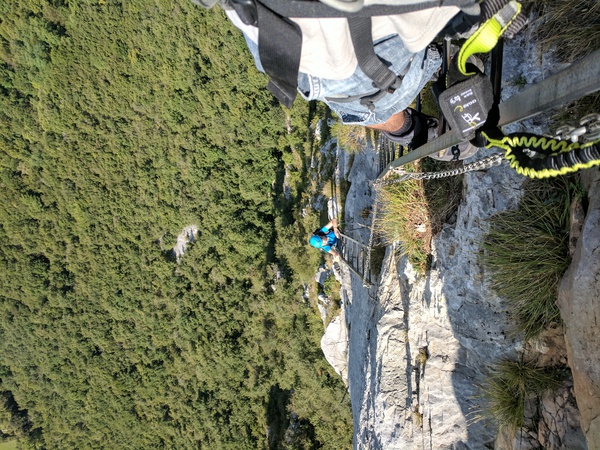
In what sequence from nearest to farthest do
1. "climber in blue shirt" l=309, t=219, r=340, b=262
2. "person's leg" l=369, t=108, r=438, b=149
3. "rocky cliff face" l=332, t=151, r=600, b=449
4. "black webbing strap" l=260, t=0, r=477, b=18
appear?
"black webbing strap" l=260, t=0, r=477, b=18, "rocky cliff face" l=332, t=151, r=600, b=449, "person's leg" l=369, t=108, r=438, b=149, "climber in blue shirt" l=309, t=219, r=340, b=262

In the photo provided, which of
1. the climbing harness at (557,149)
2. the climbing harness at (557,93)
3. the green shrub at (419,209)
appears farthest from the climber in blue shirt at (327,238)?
the climbing harness at (557,149)

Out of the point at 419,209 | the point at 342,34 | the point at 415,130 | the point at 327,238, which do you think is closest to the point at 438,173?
the point at 415,130

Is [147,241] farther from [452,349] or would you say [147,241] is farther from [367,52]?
[367,52]

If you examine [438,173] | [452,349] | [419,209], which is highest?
[419,209]

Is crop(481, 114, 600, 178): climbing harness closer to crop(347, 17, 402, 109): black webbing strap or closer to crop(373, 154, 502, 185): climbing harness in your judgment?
crop(373, 154, 502, 185): climbing harness

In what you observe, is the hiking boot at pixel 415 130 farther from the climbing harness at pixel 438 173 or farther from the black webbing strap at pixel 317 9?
the black webbing strap at pixel 317 9

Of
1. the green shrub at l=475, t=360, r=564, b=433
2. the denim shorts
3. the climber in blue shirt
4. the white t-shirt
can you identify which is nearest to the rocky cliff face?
the green shrub at l=475, t=360, r=564, b=433
